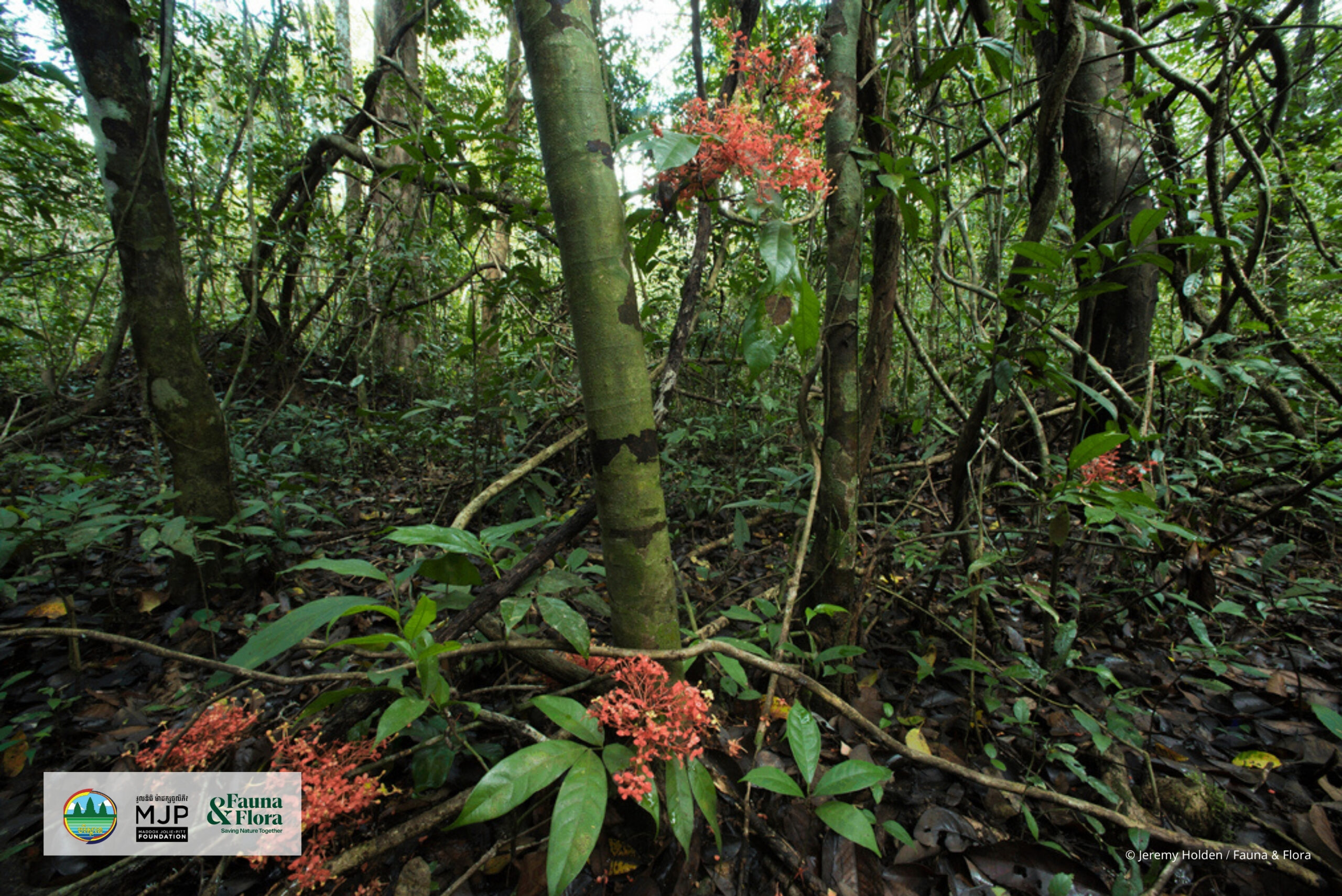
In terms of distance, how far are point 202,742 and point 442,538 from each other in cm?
77

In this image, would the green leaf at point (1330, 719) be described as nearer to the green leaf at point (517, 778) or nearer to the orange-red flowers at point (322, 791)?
the green leaf at point (517, 778)

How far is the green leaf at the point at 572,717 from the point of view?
3.38 ft

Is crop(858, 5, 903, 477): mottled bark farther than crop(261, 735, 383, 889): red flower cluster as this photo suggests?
Yes

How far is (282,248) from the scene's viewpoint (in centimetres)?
387

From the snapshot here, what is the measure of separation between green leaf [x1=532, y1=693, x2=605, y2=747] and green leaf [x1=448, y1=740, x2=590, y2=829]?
26 mm

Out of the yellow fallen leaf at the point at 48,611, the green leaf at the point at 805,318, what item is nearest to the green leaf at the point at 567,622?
the green leaf at the point at 805,318

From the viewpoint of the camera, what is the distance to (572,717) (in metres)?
1.05

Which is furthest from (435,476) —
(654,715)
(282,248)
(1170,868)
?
(1170,868)

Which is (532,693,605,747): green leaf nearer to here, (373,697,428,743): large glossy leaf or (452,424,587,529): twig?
(373,697,428,743): large glossy leaf

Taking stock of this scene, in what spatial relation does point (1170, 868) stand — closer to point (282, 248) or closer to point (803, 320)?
point (803, 320)

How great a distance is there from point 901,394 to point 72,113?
20.2 feet

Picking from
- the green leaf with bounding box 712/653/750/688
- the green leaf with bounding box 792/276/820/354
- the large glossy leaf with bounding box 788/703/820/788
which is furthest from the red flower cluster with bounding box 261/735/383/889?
the green leaf with bounding box 792/276/820/354

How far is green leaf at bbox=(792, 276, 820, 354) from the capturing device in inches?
45.4

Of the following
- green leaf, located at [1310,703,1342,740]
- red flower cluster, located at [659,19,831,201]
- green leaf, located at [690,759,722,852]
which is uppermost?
red flower cluster, located at [659,19,831,201]
